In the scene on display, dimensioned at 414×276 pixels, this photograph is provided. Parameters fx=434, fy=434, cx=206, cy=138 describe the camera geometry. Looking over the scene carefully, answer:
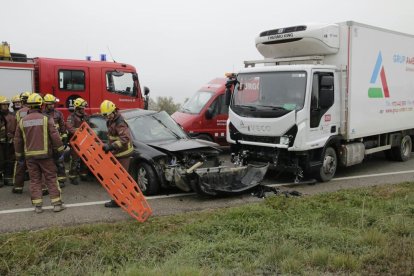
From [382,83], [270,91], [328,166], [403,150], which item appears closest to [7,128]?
[270,91]

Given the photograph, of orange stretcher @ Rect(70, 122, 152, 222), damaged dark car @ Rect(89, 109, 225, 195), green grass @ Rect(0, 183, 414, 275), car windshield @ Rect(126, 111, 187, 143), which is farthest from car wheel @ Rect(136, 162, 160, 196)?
green grass @ Rect(0, 183, 414, 275)

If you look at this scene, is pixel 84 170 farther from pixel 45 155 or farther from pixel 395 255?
pixel 395 255

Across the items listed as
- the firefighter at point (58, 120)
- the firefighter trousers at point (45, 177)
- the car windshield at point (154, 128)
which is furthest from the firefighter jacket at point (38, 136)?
the car windshield at point (154, 128)

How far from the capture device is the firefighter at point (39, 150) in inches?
251

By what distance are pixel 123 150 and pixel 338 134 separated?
444 centimetres

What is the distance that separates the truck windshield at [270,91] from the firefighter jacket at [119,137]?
2.71m

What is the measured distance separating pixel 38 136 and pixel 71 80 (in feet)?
17.5

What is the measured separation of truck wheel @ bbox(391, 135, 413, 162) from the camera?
37.0 feet

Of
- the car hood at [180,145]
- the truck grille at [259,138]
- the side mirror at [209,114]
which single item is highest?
the side mirror at [209,114]

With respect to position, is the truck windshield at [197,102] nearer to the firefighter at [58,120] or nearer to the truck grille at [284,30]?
the truck grille at [284,30]

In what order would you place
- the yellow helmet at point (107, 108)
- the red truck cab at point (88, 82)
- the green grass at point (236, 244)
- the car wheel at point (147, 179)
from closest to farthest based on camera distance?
the green grass at point (236, 244), the yellow helmet at point (107, 108), the car wheel at point (147, 179), the red truck cab at point (88, 82)

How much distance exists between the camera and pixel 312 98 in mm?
7980

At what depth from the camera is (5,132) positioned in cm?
817

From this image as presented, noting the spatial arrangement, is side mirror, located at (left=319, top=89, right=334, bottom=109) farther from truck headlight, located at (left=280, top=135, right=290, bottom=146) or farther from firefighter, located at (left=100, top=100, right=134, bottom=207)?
firefighter, located at (left=100, top=100, right=134, bottom=207)
